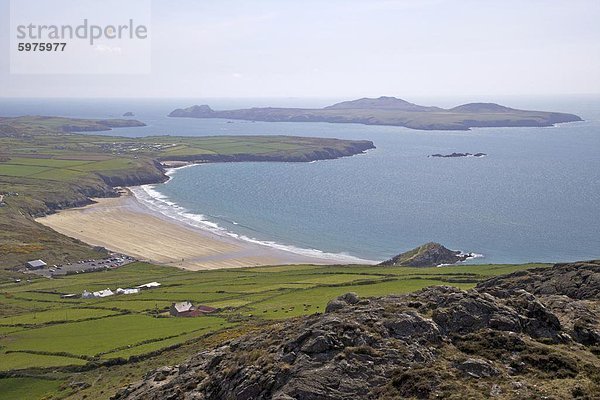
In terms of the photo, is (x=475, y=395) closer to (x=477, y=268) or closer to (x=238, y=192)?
(x=477, y=268)

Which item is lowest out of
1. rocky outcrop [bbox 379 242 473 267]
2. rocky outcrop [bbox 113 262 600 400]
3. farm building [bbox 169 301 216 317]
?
rocky outcrop [bbox 379 242 473 267]

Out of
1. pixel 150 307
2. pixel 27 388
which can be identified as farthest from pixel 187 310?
pixel 27 388

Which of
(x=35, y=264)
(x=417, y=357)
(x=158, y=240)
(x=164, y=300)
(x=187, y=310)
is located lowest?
(x=158, y=240)

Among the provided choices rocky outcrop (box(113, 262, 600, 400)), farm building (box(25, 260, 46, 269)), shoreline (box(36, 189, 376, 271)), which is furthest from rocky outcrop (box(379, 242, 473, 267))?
rocky outcrop (box(113, 262, 600, 400))

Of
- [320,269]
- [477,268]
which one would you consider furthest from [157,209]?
[477,268]

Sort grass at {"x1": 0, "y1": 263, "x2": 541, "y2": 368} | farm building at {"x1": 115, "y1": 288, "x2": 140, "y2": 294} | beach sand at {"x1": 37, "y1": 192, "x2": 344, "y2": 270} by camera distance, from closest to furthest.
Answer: grass at {"x1": 0, "y1": 263, "x2": 541, "y2": 368} < farm building at {"x1": 115, "y1": 288, "x2": 140, "y2": 294} < beach sand at {"x1": 37, "y1": 192, "x2": 344, "y2": 270}

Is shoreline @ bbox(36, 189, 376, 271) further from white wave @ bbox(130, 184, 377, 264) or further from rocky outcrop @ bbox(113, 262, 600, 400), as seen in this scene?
rocky outcrop @ bbox(113, 262, 600, 400)

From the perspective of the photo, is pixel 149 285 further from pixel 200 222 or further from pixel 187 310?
pixel 200 222
